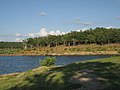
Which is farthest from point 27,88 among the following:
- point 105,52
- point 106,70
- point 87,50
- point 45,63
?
point 87,50

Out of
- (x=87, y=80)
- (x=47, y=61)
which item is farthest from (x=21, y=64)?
(x=87, y=80)

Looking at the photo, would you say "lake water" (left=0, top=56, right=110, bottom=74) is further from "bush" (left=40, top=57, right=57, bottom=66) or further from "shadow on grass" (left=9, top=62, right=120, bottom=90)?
"shadow on grass" (left=9, top=62, right=120, bottom=90)

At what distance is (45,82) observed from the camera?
84.6ft

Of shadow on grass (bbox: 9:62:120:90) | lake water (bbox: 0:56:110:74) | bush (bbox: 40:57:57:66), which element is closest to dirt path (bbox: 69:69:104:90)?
shadow on grass (bbox: 9:62:120:90)

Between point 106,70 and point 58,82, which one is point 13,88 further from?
point 106,70

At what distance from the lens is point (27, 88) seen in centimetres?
2450

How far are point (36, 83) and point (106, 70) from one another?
7664mm

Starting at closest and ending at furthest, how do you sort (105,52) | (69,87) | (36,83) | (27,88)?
(69,87), (27,88), (36,83), (105,52)

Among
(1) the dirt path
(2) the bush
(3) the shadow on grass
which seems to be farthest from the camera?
(2) the bush

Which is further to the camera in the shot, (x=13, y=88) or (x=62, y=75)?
(x=62, y=75)

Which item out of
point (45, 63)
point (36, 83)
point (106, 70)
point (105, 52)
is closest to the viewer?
point (36, 83)

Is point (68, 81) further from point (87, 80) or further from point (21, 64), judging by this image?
point (21, 64)

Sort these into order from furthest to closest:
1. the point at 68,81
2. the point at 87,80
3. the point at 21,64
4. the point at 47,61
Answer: the point at 21,64, the point at 47,61, the point at 68,81, the point at 87,80

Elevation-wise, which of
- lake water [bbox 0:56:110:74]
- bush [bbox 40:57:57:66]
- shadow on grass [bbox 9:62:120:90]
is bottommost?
lake water [bbox 0:56:110:74]
